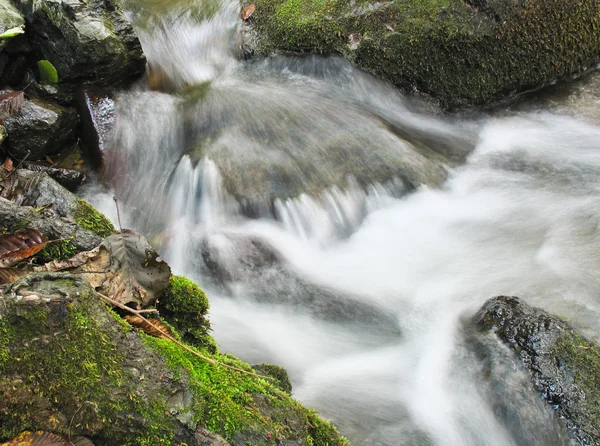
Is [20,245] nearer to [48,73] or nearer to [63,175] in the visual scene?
[63,175]

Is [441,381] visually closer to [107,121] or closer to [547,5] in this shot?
[107,121]

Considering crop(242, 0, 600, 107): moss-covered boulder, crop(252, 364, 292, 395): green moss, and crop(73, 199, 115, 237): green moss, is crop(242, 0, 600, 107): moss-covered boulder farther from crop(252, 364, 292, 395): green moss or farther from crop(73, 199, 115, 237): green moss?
crop(252, 364, 292, 395): green moss

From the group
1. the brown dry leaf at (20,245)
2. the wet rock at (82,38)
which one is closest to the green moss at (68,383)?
the brown dry leaf at (20,245)

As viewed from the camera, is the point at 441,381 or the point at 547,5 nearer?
the point at 441,381

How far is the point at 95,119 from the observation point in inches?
245

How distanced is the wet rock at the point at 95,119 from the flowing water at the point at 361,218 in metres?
0.12

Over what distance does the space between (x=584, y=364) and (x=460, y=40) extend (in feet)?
14.4

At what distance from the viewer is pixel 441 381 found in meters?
3.63

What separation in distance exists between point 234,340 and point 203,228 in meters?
1.52

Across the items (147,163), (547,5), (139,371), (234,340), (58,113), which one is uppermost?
(547,5)

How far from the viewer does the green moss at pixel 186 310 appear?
2.87 m

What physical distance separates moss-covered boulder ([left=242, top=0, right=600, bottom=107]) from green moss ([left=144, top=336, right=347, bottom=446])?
5216mm

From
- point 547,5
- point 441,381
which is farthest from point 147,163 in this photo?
point 547,5

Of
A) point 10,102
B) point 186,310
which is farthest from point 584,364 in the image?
point 10,102
